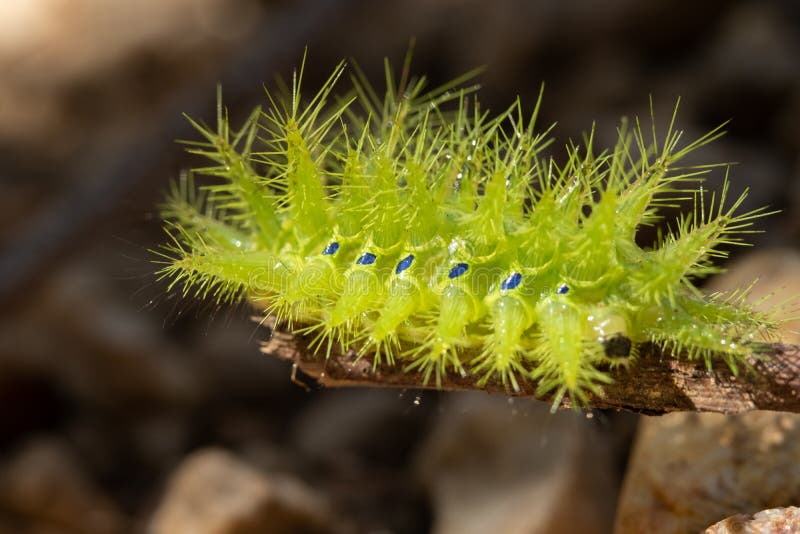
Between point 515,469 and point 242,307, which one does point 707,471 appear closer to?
point 515,469

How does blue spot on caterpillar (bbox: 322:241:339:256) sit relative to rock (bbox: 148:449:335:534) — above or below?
above

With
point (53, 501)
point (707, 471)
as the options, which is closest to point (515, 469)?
point (707, 471)

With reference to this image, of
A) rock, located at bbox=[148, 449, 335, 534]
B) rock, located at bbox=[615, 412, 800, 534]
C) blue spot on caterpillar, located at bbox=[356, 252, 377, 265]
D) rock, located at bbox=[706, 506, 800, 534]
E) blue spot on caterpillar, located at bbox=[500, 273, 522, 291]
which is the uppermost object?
blue spot on caterpillar, located at bbox=[500, 273, 522, 291]

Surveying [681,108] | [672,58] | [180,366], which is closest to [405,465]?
[180,366]

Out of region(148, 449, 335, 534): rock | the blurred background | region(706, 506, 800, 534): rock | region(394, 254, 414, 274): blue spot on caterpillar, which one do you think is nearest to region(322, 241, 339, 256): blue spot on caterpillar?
region(394, 254, 414, 274): blue spot on caterpillar

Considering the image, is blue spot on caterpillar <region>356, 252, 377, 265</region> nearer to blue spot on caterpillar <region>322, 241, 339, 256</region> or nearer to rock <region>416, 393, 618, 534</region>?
blue spot on caterpillar <region>322, 241, 339, 256</region>

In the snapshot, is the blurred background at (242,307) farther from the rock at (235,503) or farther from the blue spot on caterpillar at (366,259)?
the blue spot on caterpillar at (366,259)

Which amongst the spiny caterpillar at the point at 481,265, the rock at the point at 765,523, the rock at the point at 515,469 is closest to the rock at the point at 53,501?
the rock at the point at 515,469
